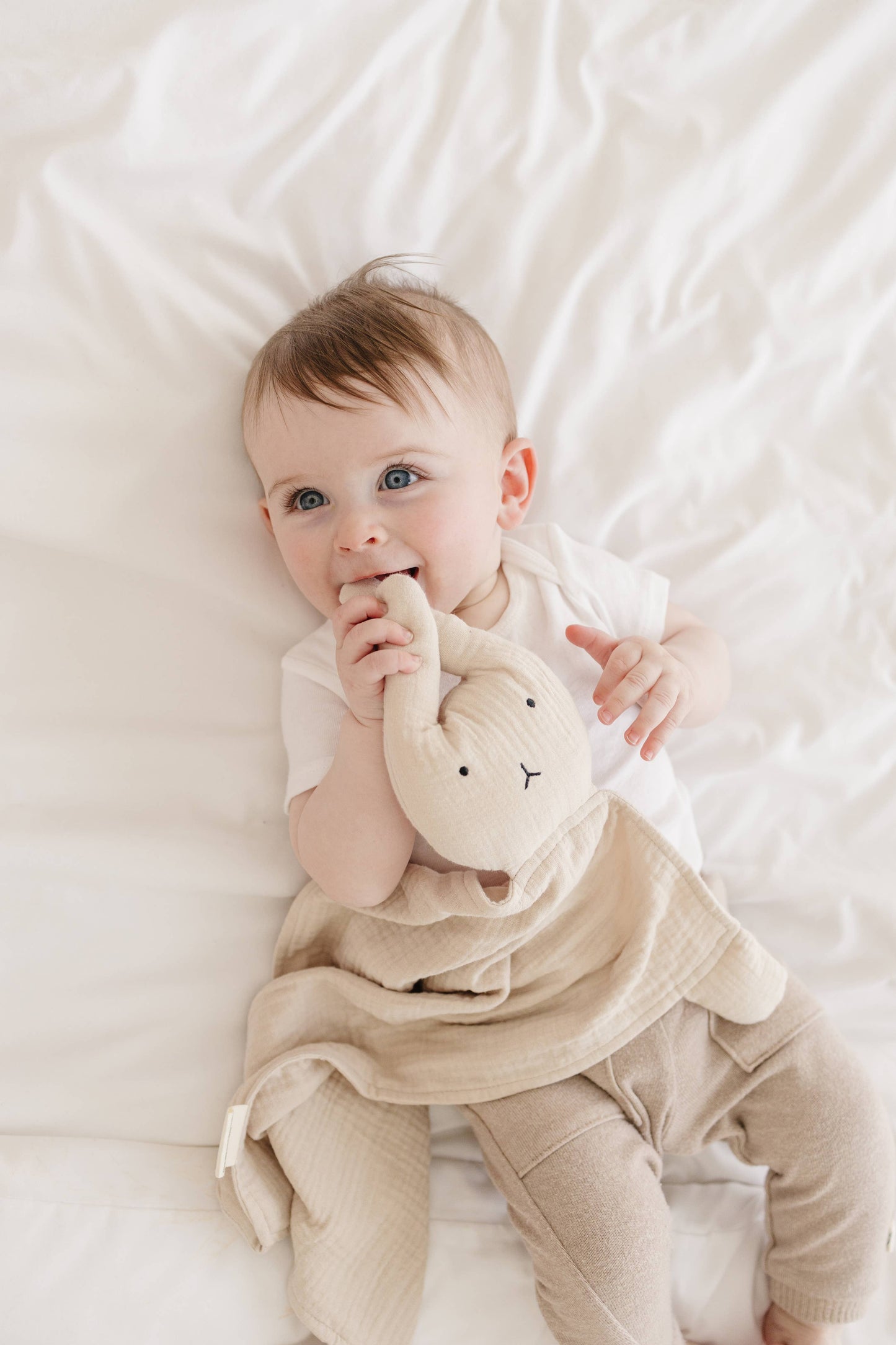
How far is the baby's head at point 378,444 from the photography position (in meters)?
0.96

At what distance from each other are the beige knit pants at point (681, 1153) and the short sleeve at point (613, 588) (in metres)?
0.42

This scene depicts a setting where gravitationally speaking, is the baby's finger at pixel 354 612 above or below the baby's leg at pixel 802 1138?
above

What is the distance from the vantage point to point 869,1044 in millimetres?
1170

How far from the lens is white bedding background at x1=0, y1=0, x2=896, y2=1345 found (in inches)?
40.9

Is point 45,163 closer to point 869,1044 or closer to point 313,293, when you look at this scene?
point 313,293

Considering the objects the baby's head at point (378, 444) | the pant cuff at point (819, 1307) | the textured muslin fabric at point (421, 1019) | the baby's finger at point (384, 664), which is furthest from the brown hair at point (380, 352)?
the pant cuff at point (819, 1307)

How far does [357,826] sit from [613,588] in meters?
0.40

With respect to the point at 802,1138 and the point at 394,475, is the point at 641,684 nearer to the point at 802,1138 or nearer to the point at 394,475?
the point at 394,475

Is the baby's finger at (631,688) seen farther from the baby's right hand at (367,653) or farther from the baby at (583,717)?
the baby's right hand at (367,653)

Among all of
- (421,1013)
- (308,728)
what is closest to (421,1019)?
(421,1013)

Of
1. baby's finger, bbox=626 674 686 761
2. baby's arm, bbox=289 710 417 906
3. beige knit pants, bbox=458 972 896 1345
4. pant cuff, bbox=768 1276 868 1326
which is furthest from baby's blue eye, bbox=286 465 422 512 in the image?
pant cuff, bbox=768 1276 868 1326

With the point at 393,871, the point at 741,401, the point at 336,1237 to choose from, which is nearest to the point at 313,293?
the point at 741,401

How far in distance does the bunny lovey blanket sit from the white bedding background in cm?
6

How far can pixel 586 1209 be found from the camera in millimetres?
963
